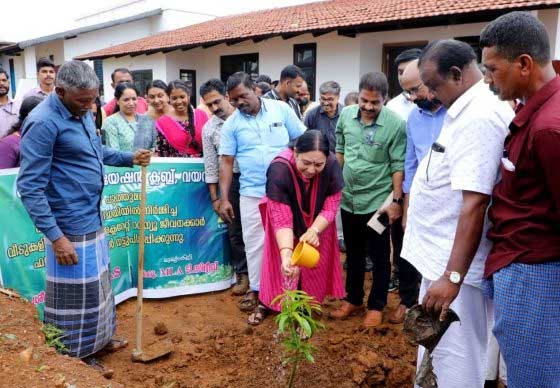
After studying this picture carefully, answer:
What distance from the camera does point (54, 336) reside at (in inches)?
118

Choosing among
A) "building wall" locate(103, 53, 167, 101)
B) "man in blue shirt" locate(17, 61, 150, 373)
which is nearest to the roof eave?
"building wall" locate(103, 53, 167, 101)

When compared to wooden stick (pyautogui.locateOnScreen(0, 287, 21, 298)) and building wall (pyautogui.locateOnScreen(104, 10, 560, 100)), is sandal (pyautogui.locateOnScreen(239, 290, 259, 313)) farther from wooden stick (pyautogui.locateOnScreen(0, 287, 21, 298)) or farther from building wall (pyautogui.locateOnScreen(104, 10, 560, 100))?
building wall (pyautogui.locateOnScreen(104, 10, 560, 100))

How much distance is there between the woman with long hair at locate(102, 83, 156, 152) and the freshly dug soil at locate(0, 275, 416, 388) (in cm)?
155

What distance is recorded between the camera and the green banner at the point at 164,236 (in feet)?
13.0

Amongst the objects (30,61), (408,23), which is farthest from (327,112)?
(30,61)

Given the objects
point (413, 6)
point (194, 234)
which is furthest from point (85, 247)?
point (413, 6)

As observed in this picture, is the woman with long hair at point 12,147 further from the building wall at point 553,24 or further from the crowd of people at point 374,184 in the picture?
the building wall at point 553,24

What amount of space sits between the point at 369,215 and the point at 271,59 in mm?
11635

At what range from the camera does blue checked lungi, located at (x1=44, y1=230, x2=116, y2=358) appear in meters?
2.97

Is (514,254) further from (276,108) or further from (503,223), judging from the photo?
(276,108)

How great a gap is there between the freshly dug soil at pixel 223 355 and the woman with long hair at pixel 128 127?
61.0 inches

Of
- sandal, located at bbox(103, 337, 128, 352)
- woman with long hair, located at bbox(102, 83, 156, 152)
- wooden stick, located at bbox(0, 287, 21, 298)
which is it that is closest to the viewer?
wooden stick, located at bbox(0, 287, 21, 298)

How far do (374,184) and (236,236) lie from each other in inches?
59.6

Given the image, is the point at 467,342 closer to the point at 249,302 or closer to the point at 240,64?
the point at 249,302
